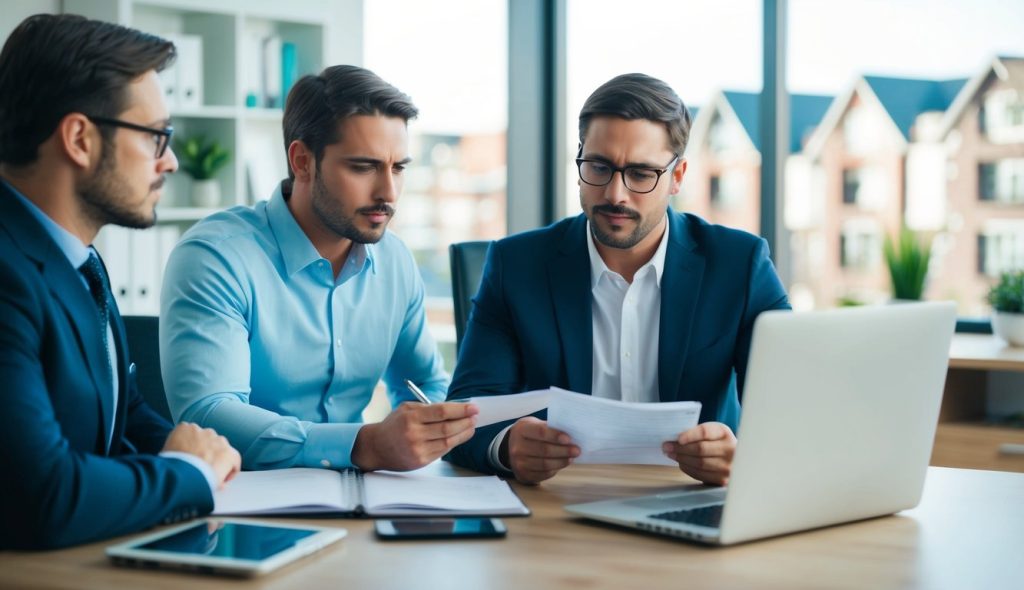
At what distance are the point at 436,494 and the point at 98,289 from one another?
557 mm

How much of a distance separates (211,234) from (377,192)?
1.05ft

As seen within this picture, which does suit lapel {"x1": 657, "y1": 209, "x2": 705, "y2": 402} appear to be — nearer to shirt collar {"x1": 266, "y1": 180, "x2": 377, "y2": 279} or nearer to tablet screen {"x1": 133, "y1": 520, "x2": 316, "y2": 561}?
shirt collar {"x1": 266, "y1": 180, "x2": 377, "y2": 279}

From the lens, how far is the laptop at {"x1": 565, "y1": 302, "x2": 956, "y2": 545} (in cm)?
126


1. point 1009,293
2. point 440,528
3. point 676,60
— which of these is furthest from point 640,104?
point 676,60

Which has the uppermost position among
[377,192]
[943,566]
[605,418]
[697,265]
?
[377,192]

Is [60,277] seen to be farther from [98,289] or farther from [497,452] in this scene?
[497,452]

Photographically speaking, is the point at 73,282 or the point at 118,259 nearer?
the point at 73,282

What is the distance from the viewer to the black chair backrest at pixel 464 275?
257 centimetres

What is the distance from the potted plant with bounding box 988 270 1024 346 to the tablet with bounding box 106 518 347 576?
8.53 ft

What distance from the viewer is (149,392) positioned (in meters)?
2.11

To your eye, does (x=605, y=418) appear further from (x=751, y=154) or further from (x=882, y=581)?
(x=751, y=154)

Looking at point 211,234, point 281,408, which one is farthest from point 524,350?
point 211,234

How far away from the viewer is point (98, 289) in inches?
60.0

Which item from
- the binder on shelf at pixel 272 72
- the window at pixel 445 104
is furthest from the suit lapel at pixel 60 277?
the window at pixel 445 104
